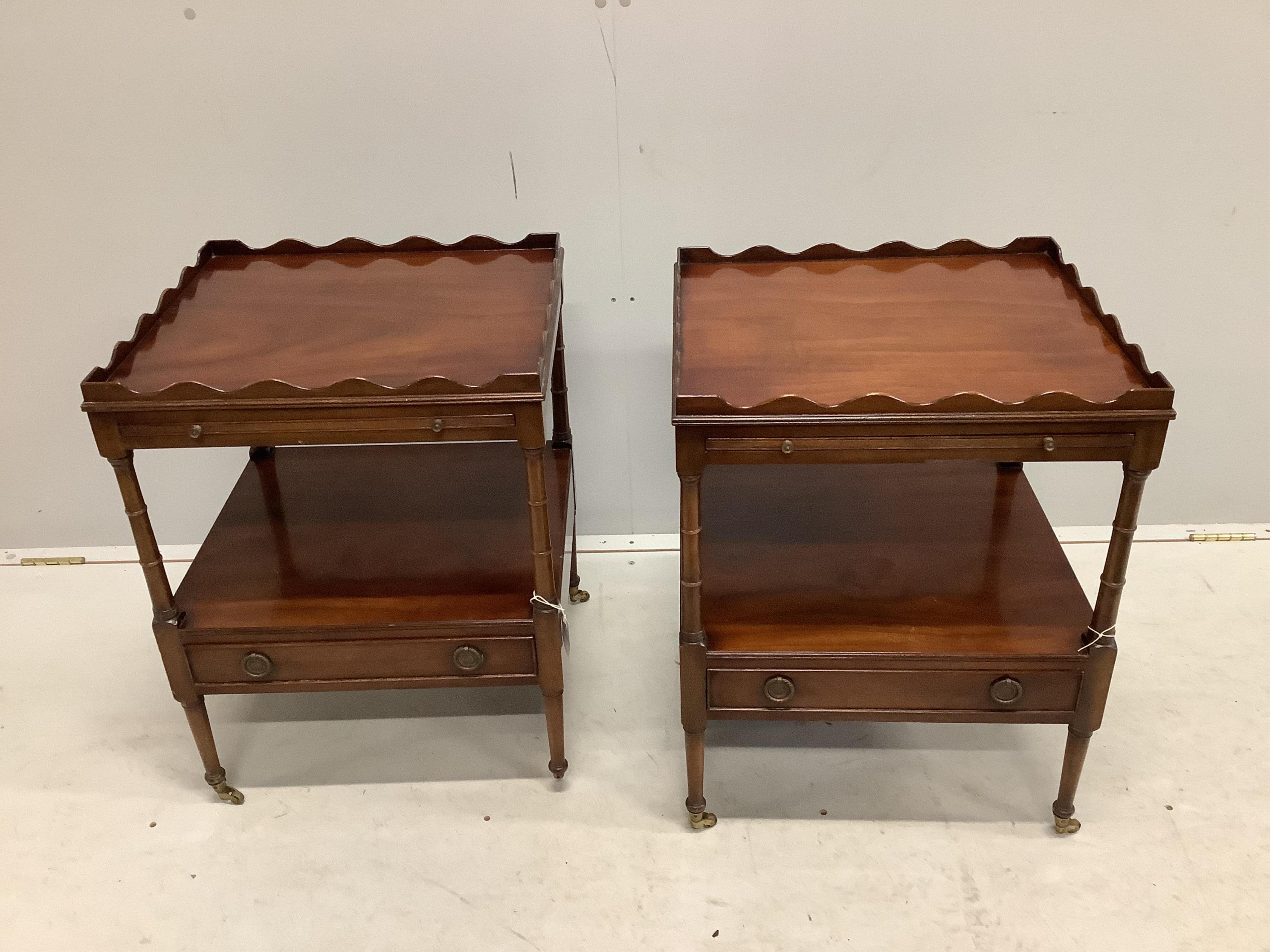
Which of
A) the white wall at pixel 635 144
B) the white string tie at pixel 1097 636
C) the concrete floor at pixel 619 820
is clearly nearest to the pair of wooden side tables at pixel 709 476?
the white string tie at pixel 1097 636

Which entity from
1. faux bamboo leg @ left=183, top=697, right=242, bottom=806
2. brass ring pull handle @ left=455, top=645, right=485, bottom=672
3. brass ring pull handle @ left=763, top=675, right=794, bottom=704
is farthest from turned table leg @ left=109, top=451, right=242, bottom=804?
brass ring pull handle @ left=763, top=675, right=794, bottom=704

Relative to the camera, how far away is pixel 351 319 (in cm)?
181

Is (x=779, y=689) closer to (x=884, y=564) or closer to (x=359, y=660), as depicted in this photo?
(x=884, y=564)

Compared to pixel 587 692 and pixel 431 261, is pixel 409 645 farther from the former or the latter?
pixel 431 261

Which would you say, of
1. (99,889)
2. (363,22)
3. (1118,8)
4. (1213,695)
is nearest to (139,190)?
(363,22)

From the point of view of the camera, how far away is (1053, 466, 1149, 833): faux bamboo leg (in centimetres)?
157

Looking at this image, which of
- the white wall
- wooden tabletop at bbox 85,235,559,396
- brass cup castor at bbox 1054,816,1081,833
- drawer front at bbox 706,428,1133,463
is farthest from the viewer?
the white wall

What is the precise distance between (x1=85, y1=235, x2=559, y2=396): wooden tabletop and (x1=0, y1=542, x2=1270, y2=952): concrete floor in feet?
2.73

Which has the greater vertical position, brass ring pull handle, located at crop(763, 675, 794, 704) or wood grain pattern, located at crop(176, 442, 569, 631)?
wood grain pattern, located at crop(176, 442, 569, 631)

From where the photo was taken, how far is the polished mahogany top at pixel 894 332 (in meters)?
1.56

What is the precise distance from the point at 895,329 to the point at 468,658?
90 cm

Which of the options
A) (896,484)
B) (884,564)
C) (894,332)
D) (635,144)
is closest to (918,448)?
(894,332)

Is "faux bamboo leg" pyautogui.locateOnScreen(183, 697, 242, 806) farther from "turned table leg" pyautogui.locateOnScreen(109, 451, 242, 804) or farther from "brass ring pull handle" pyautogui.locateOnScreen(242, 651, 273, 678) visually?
"brass ring pull handle" pyautogui.locateOnScreen(242, 651, 273, 678)

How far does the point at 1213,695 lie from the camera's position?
85.0 inches
